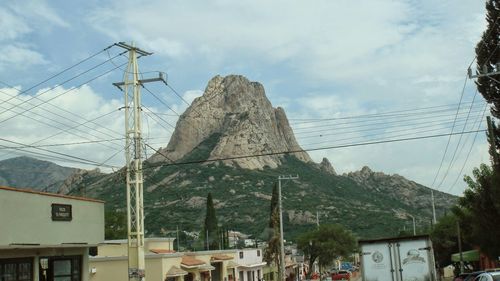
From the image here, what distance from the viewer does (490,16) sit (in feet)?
85.9

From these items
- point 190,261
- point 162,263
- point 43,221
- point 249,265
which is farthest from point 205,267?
point 43,221

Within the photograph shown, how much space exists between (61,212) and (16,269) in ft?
9.96

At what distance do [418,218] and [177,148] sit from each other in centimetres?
8254

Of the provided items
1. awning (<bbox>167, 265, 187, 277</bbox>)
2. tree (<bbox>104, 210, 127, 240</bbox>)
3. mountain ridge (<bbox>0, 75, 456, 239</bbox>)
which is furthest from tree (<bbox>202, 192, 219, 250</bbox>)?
awning (<bbox>167, 265, 187, 277</bbox>)

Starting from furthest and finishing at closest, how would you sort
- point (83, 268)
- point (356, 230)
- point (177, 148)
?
point (177, 148) → point (356, 230) → point (83, 268)

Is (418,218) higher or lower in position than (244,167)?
lower

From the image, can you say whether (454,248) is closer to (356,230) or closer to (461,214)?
(461,214)

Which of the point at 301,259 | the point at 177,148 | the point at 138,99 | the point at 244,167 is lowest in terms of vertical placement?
the point at 301,259

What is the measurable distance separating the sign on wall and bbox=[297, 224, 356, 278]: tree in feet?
207

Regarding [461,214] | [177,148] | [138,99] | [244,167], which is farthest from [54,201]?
[177,148]

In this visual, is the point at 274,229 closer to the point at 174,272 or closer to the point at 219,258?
the point at 219,258

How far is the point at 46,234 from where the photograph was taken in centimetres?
2386

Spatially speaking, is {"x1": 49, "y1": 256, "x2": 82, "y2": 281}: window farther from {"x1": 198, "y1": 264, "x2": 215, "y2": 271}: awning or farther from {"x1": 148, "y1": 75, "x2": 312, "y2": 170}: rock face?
{"x1": 148, "y1": 75, "x2": 312, "y2": 170}: rock face

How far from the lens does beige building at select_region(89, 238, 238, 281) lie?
140ft
